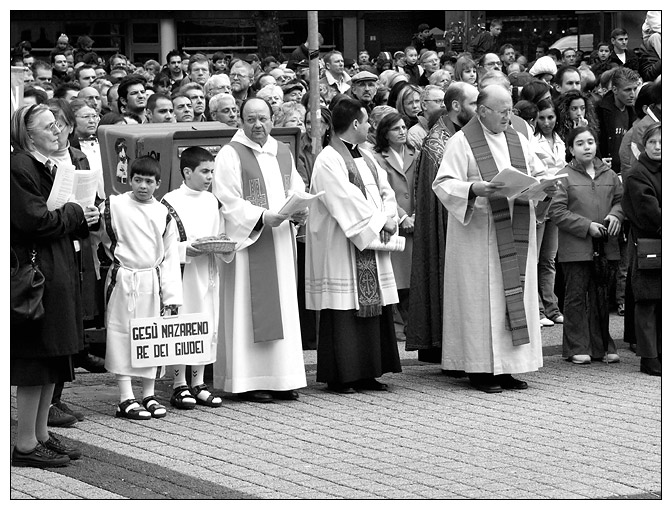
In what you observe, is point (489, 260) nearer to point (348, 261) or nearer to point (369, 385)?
point (348, 261)

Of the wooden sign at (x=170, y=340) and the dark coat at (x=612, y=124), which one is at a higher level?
the dark coat at (x=612, y=124)

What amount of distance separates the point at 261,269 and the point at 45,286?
201 cm

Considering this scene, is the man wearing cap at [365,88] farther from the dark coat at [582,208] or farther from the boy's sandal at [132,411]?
the boy's sandal at [132,411]

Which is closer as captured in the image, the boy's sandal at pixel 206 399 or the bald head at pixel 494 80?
the boy's sandal at pixel 206 399

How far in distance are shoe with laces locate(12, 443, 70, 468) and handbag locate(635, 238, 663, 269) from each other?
4.06 meters

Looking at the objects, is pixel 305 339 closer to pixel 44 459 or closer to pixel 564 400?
pixel 564 400

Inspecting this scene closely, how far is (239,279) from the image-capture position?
8062 mm

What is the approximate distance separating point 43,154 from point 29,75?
31.1 ft

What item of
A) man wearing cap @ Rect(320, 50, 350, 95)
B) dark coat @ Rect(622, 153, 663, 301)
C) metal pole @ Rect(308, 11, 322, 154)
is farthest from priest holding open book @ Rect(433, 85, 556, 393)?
man wearing cap @ Rect(320, 50, 350, 95)

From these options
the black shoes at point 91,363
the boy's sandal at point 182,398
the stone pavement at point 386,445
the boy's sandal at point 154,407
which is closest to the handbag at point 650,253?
the stone pavement at point 386,445

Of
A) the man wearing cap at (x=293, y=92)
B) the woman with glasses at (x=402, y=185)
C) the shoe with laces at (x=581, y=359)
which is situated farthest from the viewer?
the man wearing cap at (x=293, y=92)

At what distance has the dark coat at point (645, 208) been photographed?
8609 millimetres

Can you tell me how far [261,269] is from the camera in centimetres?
806

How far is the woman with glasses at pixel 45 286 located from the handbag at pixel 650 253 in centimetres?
382
